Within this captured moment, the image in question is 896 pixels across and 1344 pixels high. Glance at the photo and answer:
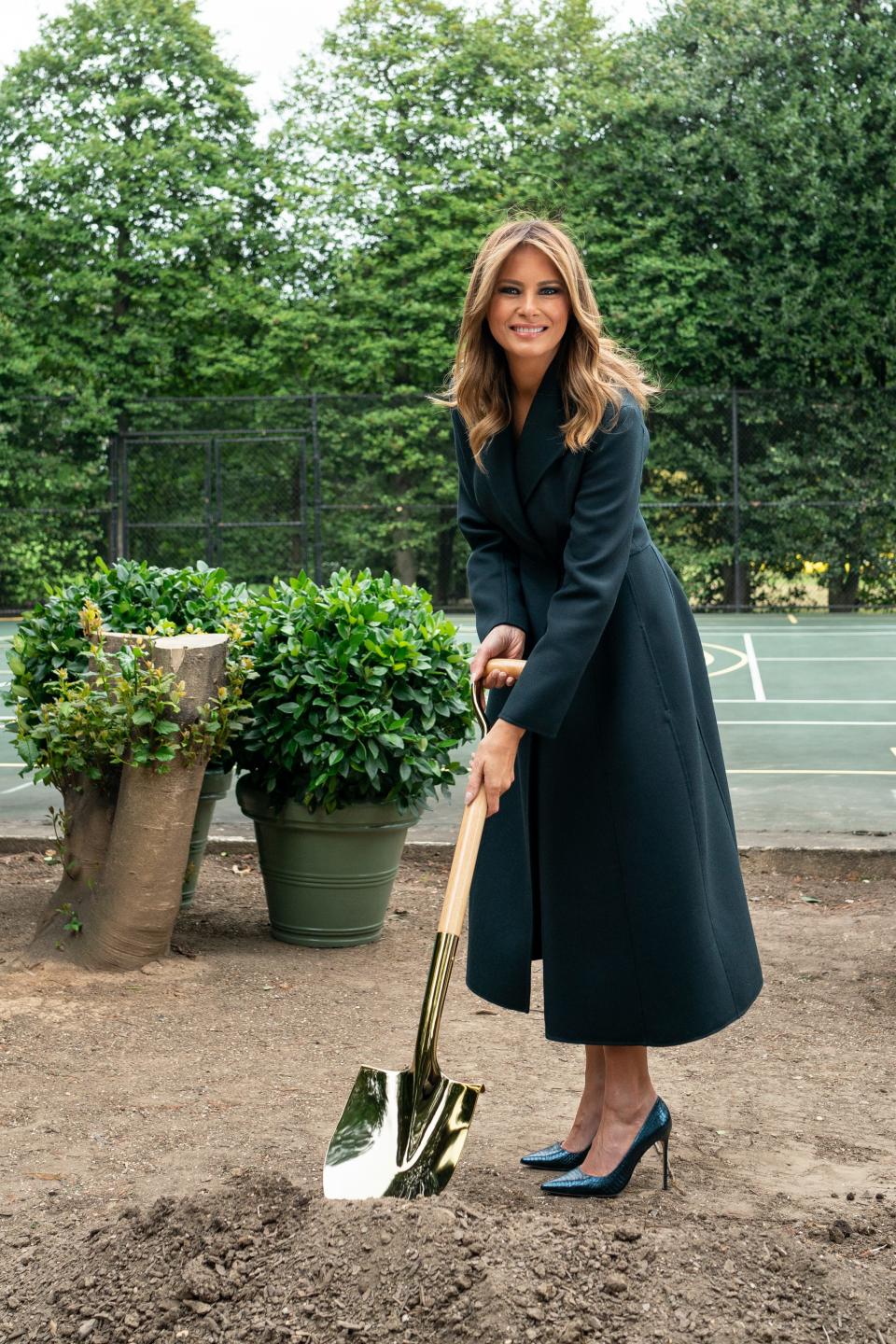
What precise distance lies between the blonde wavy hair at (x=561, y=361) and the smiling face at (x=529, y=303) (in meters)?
0.02

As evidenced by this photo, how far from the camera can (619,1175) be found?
3.17m

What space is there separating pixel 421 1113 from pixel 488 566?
3.89 ft

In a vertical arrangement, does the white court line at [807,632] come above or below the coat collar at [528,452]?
below

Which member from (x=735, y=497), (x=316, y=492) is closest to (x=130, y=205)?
(x=316, y=492)

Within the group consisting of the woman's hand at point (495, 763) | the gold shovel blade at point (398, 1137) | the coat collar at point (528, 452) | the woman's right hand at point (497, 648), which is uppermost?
the coat collar at point (528, 452)

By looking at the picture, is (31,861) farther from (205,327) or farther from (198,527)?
(205,327)

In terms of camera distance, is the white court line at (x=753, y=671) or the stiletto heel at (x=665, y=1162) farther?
the white court line at (x=753, y=671)

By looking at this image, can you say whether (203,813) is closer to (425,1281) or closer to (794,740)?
(425,1281)

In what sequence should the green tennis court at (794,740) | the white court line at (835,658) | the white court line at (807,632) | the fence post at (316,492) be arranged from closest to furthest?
the green tennis court at (794,740) → the white court line at (835,658) → the white court line at (807,632) → the fence post at (316,492)

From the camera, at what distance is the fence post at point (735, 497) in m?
22.7

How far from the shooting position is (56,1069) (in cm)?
420

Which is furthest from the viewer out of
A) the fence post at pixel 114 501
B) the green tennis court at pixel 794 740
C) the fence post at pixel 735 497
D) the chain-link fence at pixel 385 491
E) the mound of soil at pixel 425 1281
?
the fence post at pixel 114 501

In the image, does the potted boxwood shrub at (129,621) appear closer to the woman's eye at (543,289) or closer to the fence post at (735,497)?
the woman's eye at (543,289)

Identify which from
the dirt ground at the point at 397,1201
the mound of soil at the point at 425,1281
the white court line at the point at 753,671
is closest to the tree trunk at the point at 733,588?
the white court line at the point at 753,671
